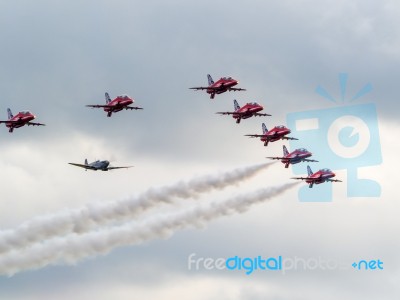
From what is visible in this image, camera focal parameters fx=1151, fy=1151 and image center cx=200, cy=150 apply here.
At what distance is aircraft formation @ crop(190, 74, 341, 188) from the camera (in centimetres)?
17025

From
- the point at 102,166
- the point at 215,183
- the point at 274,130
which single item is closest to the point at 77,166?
the point at 102,166

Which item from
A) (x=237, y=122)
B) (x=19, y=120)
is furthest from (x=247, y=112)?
(x=19, y=120)

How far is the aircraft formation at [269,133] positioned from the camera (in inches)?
6703

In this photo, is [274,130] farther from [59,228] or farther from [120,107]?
[59,228]

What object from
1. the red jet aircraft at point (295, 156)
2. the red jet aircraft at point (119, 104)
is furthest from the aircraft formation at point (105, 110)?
the red jet aircraft at point (295, 156)

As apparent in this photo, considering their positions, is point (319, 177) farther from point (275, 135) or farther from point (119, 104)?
point (119, 104)

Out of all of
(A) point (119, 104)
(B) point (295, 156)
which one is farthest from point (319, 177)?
(A) point (119, 104)

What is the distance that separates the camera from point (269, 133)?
6870 inches

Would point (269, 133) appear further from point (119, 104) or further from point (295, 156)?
point (119, 104)

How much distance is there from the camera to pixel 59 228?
15788 centimetres

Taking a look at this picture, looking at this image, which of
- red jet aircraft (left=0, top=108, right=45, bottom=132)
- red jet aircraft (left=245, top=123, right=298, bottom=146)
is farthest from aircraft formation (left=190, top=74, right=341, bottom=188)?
red jet aircraft (left=0, top=108, right=45, bottom=132)

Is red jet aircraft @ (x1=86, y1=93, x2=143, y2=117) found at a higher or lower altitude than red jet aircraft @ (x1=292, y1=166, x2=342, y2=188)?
higher

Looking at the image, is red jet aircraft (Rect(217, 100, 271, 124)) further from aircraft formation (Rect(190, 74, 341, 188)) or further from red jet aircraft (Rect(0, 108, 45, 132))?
red jet aircraft (Rect(0, 108, 45, 132))

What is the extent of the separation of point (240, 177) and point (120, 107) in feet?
65.4
